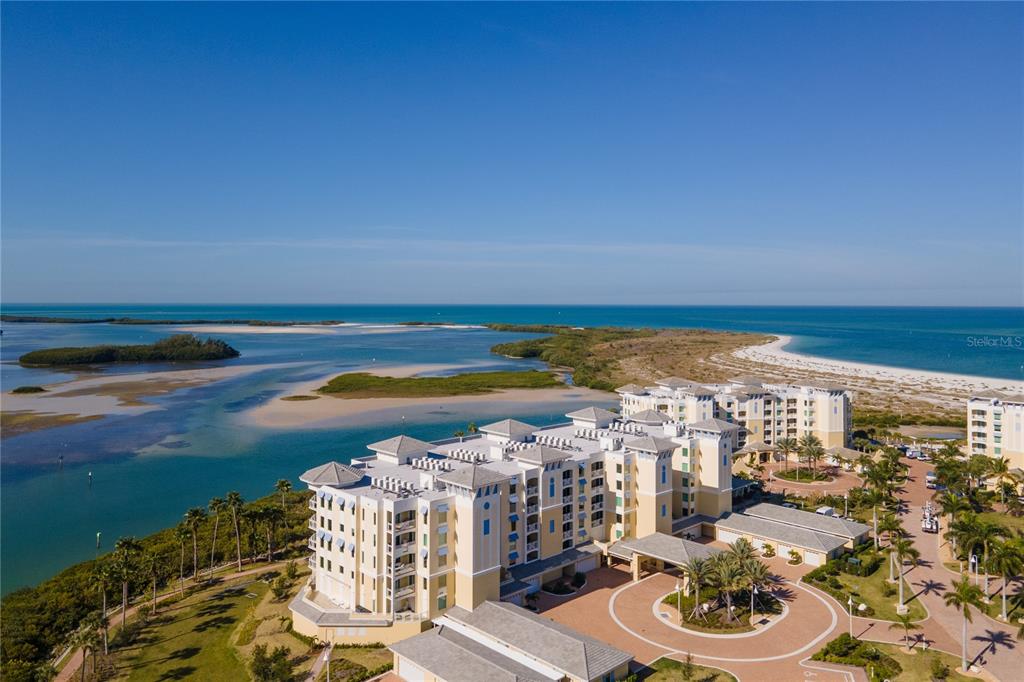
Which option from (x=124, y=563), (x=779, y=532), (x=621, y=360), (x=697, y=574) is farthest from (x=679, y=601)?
(x=621, y=360)

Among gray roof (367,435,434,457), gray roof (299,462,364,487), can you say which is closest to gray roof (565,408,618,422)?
gray roof (367,435,434,457)

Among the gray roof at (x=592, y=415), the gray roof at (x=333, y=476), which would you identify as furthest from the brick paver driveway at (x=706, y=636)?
the gray roof at (x=592, y=415)

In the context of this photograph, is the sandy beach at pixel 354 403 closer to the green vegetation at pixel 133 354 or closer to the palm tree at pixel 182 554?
the palm tree at pixel 182 554

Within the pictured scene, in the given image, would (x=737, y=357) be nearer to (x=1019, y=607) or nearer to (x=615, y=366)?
(x=615, y=366)

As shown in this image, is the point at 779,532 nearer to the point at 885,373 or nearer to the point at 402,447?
the point at 402,447

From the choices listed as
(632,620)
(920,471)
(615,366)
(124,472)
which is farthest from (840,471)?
(615,366)

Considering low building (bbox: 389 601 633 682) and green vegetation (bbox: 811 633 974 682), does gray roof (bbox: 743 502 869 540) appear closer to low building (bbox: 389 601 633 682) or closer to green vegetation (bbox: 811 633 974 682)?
green vegetation (bbox: 811 633 974 682)
